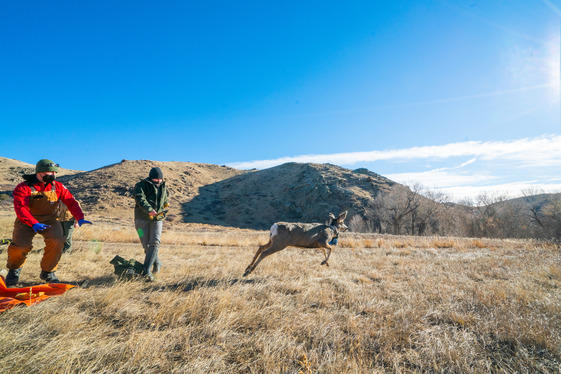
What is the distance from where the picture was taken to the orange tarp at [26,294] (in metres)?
3.15

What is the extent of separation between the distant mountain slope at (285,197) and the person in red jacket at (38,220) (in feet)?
166

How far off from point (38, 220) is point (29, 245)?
48 cm

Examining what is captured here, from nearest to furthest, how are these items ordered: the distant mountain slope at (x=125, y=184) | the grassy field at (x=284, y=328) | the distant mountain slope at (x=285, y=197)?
the grassy field at (x=284, y=328)
the distant mountain slope at (x=125, y=184)
the distant mountain slope at (x=285, y=197)

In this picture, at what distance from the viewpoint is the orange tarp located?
3155 millimetres

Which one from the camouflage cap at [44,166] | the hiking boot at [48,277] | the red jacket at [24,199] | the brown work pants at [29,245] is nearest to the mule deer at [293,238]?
the hiking boot at [48,277]

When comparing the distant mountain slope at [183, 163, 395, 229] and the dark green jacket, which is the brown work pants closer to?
the dark green jacket

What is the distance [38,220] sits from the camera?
15.8 ft

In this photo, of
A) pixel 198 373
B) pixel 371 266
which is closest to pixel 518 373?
pixel 198 373

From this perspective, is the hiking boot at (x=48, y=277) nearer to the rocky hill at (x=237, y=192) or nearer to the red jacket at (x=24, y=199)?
the red jacket at (x=24, y=199)

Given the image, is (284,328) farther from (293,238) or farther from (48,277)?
(48,277)

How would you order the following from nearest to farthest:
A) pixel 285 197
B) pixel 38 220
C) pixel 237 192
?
pixel 38 220 < pixel 285 197 < pixel 237 192

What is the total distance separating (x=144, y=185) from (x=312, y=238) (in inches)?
168

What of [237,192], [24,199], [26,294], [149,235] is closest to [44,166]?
[24,199]

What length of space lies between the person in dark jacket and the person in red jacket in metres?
1.42
